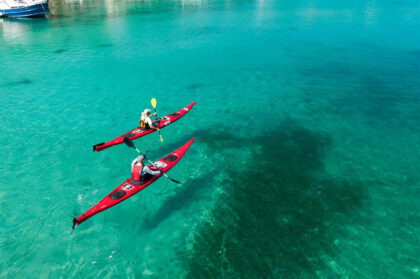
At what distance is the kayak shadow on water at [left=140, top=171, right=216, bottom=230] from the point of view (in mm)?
12375

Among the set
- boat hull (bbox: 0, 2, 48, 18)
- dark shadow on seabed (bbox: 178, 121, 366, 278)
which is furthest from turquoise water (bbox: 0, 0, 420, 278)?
boat hull (bbox: 0, 2, 48, 18)

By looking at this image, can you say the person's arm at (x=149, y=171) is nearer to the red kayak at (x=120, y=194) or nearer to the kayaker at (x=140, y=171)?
the kayaker at (x=140, y=171)

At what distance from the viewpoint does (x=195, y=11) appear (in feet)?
220

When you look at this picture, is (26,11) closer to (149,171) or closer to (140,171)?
(140,171)

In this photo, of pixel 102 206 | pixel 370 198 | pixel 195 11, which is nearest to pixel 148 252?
pixel 102 206

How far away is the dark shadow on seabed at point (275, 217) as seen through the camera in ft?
34.0

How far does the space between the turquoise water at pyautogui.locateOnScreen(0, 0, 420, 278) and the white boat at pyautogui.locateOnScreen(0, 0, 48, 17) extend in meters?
29.7

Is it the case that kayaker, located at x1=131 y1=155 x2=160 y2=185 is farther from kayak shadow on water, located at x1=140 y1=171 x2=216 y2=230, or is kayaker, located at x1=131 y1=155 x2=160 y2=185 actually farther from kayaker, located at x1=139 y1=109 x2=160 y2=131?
kayaker, located at x1=139 y1=109 x2=160 y2=131

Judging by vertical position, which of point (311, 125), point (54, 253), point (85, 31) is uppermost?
point (85, 31)

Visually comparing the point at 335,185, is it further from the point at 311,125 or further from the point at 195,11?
the point at 195,11

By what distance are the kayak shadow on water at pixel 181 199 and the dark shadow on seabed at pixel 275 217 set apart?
1.17 meters

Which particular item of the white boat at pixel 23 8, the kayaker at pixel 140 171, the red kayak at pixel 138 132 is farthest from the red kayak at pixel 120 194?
the white boat at pixel 23 8

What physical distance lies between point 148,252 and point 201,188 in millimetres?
4427

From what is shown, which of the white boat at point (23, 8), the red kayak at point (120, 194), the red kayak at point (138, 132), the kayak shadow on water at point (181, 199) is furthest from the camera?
the white boat at point (23, 8)
